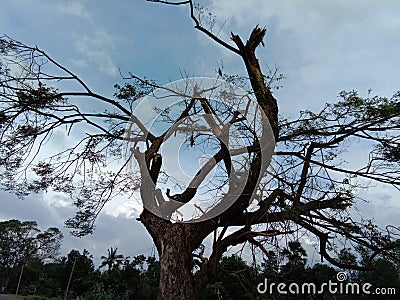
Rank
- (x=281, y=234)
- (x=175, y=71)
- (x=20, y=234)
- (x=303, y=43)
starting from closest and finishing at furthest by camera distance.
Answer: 1. (x=281, y=234)
2. (x=303, y=43)
3. (x=175, y=71)
4. (x=20, y=234)

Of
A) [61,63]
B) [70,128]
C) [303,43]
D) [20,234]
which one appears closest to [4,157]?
[70,128]

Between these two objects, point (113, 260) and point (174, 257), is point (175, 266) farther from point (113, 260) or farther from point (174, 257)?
point (113, 260)

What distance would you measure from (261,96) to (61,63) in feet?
7.26

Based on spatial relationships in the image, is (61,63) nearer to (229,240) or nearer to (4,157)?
(4,157)

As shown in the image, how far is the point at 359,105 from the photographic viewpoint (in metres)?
2.77
